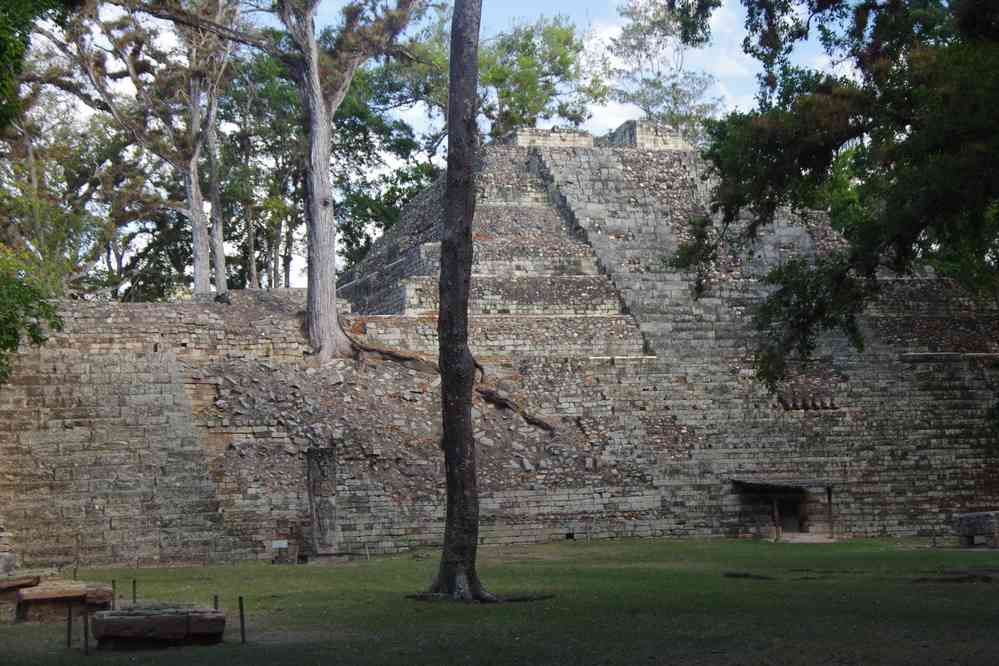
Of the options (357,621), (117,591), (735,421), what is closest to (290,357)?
(735,421)

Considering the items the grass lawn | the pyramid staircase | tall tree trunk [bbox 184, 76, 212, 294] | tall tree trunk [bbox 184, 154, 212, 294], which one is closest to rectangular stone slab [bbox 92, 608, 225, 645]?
the grass lawn

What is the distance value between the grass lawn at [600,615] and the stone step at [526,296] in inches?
304

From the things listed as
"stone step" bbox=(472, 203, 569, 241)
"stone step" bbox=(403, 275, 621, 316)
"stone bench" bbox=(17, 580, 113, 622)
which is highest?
"stone step" bbox=(472, 203, 569, 241)

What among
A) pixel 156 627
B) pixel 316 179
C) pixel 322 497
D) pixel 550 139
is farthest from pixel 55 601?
pixel 550 139

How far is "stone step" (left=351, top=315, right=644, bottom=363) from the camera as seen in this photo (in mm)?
19719

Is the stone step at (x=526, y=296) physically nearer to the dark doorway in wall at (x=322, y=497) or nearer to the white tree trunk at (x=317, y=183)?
the white tree trunk at (x=317, y=183)

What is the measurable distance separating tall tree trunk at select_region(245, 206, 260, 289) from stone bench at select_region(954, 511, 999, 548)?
67.4 ft

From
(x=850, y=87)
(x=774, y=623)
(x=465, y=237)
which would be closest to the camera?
(x=774, y=623)

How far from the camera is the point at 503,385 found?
18.6 meters

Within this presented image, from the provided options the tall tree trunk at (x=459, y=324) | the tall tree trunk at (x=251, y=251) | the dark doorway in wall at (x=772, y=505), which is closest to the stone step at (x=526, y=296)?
the dark doorway in wall at (x=772, y=505)

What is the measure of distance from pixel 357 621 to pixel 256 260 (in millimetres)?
27374

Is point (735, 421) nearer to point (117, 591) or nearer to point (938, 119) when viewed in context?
point (938, 119)

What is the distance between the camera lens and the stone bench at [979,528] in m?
15.2

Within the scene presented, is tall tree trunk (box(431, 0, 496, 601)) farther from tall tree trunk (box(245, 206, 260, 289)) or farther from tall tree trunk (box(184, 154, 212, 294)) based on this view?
tall tree trunk (box(245, 206, 260, 289))
